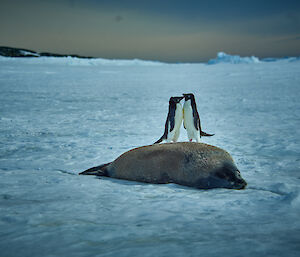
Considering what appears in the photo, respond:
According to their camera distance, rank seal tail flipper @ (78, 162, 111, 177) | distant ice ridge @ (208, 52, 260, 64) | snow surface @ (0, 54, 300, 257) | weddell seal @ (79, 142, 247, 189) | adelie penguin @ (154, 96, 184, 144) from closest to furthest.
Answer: snow surface @ (0, 54, 300, 257) → weddell seal @ (79, 142, 247, 189) → seal tail flipper @ (78, 162, 111, 177) → adelie penguin @ (154, 96, 184, 144) → distant ice ridge @ (208, 52, 260, 64)

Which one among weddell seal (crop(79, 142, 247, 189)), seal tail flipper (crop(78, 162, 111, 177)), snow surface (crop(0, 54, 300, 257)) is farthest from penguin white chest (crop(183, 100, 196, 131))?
seal tail flipper (crop(78, 162, 111, 177))

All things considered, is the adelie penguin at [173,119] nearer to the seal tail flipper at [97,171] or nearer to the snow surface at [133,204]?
the snow surface at [133,204]

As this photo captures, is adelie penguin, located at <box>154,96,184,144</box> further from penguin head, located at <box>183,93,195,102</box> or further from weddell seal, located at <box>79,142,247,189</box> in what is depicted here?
weddell seal, located at <box>79,142,247,189</box>

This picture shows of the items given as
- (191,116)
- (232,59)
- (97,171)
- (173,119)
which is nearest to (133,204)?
(97,171)

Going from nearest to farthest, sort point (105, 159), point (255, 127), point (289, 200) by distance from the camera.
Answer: point (289, 200) → point (105, 159) → point (255, 127)

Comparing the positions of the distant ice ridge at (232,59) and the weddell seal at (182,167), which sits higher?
the distant ice ridge at (232,59)

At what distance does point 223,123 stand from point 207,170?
4.21m

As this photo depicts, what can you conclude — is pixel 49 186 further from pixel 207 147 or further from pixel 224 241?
pixel 224 241

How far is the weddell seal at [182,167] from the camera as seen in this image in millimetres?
2811

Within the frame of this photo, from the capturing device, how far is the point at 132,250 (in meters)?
1.54

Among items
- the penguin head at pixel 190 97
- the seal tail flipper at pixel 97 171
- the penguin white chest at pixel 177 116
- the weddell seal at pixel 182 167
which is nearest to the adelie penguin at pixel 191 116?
the penguin head at pixel 190 97

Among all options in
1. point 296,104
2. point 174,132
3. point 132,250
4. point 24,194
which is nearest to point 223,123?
point 174,132

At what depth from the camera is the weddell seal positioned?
2.81 meters

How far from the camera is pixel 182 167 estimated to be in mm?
2869
